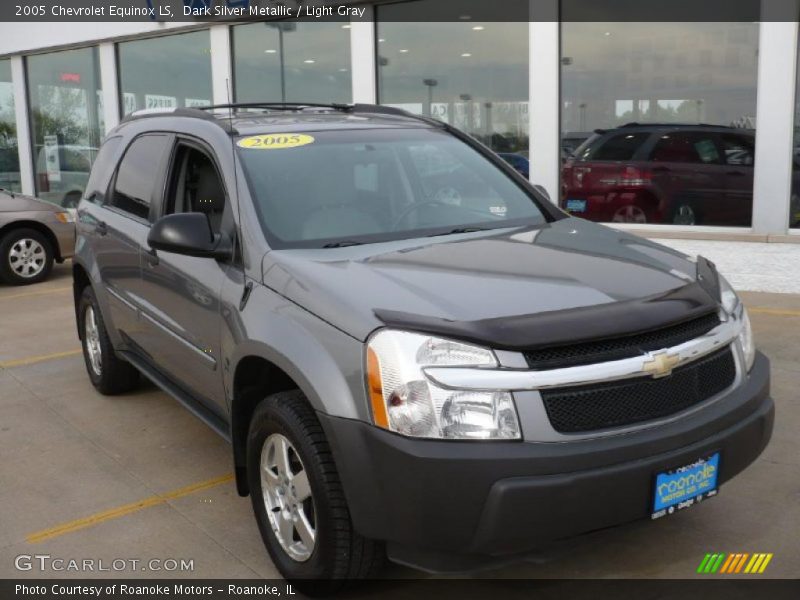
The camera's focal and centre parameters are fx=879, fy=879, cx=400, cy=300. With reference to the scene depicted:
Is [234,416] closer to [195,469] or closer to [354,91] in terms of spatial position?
[195,469]

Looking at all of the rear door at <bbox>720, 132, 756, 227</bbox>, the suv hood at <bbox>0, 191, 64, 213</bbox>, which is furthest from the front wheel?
the suv hood at <bbox>0, 191, 64, 213</bbox>

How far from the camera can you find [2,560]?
351cm

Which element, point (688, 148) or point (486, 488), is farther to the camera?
point (688, 148)

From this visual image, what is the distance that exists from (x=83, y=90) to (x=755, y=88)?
13358 millimetres

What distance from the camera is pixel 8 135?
20.1m

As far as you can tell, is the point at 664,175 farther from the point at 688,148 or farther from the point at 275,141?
the point at 275,141

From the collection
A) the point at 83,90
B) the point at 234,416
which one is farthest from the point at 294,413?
the point at 83,90

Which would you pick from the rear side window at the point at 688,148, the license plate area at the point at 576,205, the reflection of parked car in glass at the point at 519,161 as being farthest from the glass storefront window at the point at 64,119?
the rear side window at the point at 688,148

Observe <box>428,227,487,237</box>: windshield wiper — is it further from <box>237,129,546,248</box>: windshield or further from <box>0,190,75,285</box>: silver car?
<box>0,190,75,285</box>: silver car

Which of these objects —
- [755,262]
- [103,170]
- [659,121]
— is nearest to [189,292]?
[103,170]

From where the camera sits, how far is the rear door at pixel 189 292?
146 inches

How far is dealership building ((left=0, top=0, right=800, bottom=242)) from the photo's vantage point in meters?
10.2

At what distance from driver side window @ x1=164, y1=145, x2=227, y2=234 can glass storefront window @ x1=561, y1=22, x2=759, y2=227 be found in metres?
7.89

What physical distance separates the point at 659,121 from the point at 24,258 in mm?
7851
